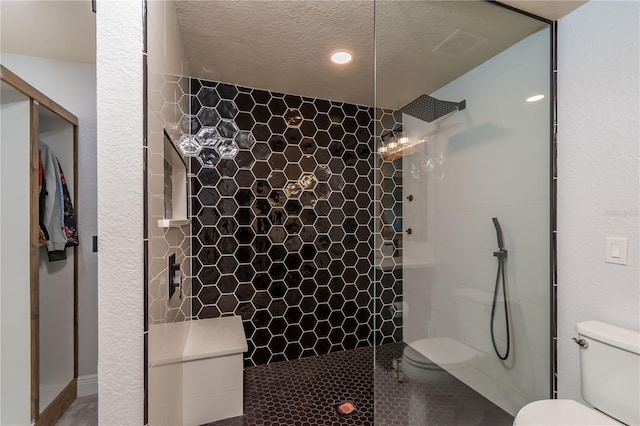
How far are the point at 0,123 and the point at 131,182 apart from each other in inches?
29.3

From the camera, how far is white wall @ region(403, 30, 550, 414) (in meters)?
1.75

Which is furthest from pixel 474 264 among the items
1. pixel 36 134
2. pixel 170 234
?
pixel 36 134

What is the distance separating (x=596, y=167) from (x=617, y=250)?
40 centimetres

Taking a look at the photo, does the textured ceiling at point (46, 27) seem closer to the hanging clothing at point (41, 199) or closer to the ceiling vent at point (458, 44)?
the hanging clothing at point (41, 199)

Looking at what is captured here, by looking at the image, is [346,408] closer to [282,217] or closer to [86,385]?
[282,217]

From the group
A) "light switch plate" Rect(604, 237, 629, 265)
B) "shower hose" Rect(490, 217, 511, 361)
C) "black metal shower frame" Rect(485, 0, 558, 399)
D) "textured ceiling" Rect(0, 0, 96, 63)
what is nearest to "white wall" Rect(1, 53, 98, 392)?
"textured ceiling" Rect(0, 0, 96, 63)

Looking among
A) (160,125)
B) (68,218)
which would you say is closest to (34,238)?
(68,218)

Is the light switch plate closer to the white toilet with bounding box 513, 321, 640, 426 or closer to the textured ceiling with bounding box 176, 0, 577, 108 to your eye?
the white toilet with bounding box 513, 321, 640, 426

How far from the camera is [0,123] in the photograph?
118 cm

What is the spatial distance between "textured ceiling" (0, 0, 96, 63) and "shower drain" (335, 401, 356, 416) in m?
2.52

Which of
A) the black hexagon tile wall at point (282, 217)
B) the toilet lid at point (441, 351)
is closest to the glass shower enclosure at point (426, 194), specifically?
the toilet lid at point (441, 351)

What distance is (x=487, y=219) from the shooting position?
1.81m

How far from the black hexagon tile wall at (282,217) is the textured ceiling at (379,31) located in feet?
1.99

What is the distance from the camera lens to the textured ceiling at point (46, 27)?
1291mm
